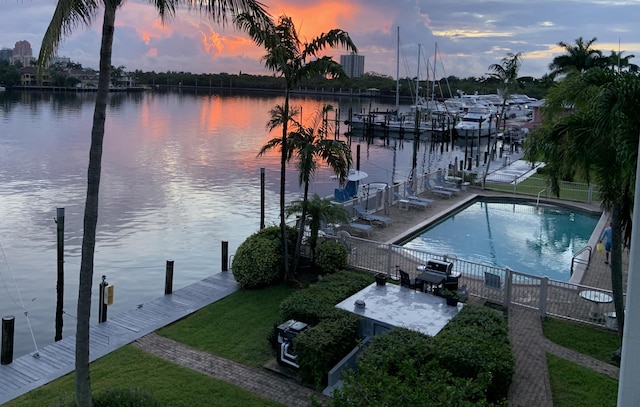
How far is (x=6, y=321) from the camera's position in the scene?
11.6 metres

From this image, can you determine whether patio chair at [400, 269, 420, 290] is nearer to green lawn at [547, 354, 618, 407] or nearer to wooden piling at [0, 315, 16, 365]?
green lawn at [547, 354, 618, 407]

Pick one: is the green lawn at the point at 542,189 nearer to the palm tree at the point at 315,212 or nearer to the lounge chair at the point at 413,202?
the lounge chair at the point at 413,202

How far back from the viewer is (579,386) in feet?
34.5

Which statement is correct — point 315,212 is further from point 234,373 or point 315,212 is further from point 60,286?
point 60,286

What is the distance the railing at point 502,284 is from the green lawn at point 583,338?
368 mm

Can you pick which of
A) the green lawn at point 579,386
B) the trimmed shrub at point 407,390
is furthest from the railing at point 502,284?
the trimmed shrub at point 407,390

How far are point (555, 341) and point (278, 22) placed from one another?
1037 cm

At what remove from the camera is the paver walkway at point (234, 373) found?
1029 cm

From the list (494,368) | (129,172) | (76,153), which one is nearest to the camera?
(494,368)

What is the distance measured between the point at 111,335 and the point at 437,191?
20.1m

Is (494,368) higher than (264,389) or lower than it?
higher

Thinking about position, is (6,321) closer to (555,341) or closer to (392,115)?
(555,341)

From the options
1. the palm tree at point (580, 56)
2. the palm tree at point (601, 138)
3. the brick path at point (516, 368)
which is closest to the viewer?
the palm tree at point (601, 138)

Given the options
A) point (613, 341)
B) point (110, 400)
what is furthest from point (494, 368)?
point (110, 400)
